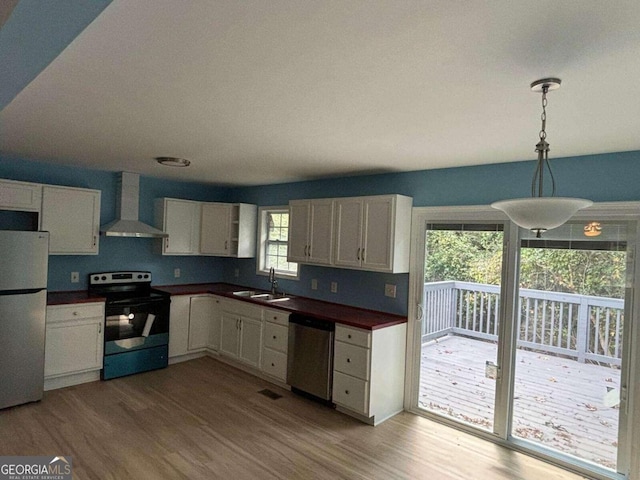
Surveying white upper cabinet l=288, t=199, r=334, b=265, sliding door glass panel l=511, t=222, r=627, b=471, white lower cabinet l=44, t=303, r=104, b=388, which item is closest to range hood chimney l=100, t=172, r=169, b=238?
white lower cabinet l=44, t=303, r=104, b=388

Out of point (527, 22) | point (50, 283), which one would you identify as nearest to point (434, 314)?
point (527, 22)

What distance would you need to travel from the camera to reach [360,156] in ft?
10.8

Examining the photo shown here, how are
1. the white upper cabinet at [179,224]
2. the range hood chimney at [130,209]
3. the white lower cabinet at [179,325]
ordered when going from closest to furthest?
1. the range hood chimney at [130,209]
2. the white lower cabinet at [179,325]
3. the white upper cabinet at [179,224]

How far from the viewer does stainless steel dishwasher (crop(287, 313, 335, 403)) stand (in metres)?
3.69

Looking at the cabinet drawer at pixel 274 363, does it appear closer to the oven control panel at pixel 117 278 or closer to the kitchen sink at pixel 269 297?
the kitchen sink at pixel 269 297

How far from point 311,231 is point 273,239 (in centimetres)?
131

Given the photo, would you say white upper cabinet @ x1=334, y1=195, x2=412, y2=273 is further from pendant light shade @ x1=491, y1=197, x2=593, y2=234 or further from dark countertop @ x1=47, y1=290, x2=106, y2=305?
dark countertop @ x1=47, y1=290, x2=106, y2=305

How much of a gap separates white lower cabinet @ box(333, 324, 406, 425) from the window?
187cm

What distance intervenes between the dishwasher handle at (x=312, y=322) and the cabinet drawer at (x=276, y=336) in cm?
18

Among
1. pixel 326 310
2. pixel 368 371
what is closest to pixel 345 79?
pixel 368 371

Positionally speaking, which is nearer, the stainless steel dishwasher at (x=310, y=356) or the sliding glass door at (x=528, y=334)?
the sliding glass door at (x=528, y=334)

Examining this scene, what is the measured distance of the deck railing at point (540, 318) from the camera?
9.38 feet

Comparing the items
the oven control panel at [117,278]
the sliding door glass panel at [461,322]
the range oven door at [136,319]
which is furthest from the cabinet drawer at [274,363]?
the oven control panel at [117,278]

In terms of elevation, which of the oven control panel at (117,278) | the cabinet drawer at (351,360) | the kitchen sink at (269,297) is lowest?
the cabinet drawer at (351,360)
